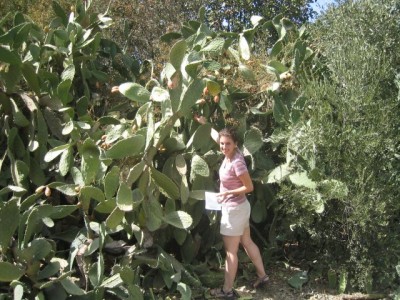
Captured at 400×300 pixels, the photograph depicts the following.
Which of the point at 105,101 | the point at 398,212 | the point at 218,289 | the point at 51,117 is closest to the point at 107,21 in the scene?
the point at 105,101

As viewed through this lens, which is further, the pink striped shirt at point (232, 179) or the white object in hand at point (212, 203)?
the pink striped shirt at point (232, 179)

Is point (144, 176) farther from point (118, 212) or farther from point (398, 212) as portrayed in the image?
point (398, 212)

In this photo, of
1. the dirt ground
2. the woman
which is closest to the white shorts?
the woman

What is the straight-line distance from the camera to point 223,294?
14.7ft

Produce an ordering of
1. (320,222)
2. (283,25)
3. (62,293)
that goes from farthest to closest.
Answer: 1. (283,25)
2. (320,222)
3. (62,293)

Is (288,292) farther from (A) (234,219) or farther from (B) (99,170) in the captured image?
(B) (99,170)

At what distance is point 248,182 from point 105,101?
2.01 m

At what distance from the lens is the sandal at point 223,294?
4465mm

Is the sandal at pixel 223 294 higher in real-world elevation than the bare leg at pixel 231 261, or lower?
lower

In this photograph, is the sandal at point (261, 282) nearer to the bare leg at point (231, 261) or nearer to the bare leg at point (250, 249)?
the bare leg at point (250, 249)

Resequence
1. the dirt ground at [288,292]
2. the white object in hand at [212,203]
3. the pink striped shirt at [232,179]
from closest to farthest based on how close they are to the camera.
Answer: the white object in hand at [212,203]
the pink striped shirt at [232,179]
the dirt ground at [288,292]

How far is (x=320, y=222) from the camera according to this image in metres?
4.68

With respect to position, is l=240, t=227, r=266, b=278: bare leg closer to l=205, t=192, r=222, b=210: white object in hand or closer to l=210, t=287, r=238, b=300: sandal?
l=210, t=287, r=238, b=300: sandal

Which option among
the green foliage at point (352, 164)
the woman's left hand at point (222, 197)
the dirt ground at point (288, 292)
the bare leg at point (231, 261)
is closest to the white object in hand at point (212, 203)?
the woman's left hand at point (222, 197)
